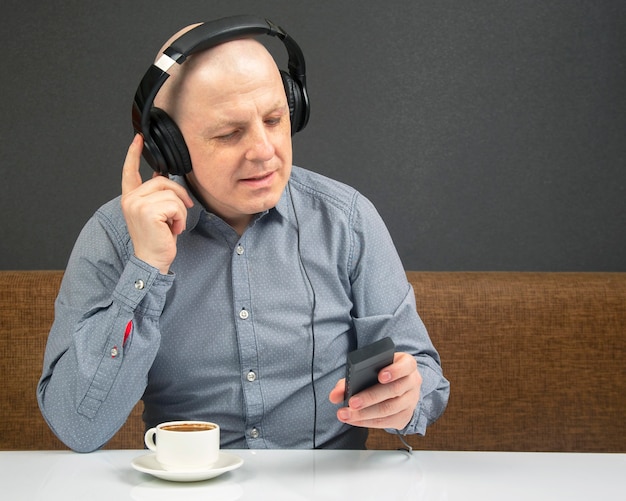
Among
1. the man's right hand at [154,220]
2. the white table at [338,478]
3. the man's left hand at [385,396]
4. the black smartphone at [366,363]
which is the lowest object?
the white table at [338,478]

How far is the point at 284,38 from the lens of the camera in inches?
55.7

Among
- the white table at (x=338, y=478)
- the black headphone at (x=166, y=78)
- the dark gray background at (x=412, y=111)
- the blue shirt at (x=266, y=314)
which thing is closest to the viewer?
the white table at (x=338, y=478)

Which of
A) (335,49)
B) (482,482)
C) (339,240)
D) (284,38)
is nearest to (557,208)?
(335,49)

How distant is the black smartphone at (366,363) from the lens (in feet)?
3.58

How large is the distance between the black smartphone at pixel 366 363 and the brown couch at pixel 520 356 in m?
0.92

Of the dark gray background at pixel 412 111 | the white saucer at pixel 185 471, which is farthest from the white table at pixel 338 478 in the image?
the dark gray background at pixel 412 111

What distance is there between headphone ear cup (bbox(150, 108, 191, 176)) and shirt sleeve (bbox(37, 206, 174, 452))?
176mm

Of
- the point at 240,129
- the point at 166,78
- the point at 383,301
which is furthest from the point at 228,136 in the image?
the point at 383,301

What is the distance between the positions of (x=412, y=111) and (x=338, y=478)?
4.67ft

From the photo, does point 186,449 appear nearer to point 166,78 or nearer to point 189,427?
point 189,427

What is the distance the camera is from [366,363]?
3.60 ft

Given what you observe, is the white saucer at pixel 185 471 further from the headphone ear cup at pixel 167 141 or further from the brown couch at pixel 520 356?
the brown couch at pixel 520 356

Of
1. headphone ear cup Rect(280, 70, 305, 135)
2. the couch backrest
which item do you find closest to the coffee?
headphone ear cup Rect(280, 70, 305, 135)

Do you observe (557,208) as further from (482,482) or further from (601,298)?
(482,482)
